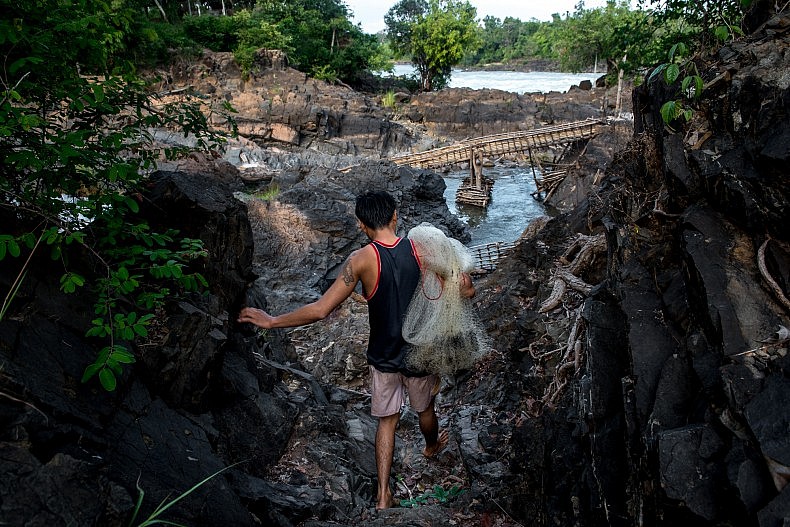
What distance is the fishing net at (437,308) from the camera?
3.52 m

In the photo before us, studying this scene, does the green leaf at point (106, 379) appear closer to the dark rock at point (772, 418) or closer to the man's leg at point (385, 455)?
the man's leg at point (385, 455)

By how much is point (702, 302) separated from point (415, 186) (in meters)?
15.4

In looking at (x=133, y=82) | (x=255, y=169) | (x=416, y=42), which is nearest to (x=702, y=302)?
(x=133, y=82)

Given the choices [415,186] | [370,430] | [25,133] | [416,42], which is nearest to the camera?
[25,133]

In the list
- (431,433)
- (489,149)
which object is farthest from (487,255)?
(489,149)

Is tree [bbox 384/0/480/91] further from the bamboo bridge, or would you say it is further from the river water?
the bamboo bridge

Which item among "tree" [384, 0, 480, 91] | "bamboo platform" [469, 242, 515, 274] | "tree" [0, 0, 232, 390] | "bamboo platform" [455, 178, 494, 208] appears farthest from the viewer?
"tree" [384, 0, 480, 91]

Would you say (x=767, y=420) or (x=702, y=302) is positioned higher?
(x=702, y=302)

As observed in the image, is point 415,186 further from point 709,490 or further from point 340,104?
point 709,490

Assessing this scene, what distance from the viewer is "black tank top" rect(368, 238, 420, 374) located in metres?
3.42

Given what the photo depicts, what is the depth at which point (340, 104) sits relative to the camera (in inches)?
1169

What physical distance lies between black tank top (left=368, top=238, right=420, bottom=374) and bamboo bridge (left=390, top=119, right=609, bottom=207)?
19.0 meters

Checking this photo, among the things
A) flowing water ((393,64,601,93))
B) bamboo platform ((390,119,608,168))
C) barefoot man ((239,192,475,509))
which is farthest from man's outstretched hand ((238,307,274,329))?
flowing water ((393,64,601,93))

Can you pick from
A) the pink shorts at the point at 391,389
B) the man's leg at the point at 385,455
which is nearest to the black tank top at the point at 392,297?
the pink shorts at the point at 391,389
